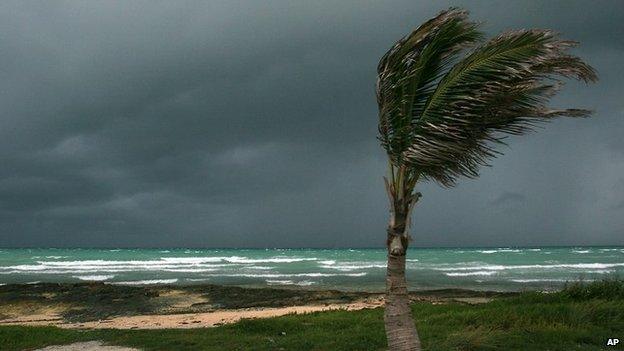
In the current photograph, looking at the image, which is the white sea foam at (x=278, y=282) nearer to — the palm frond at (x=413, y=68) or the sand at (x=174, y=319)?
the sand at (x=174, y=319)

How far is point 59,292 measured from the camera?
131ft

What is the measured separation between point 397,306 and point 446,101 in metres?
3.65

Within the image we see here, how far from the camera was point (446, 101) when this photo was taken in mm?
9477

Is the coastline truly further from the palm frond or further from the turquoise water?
the palm frond

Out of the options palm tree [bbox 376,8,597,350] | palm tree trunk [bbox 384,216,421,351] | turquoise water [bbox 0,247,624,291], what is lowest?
turquoise water [bbox 0,247,624,291]

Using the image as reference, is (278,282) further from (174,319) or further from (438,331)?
(438,331)

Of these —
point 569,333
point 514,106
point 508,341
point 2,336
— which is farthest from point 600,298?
point 2,336

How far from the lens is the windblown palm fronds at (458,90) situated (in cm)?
915

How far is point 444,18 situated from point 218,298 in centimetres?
2985

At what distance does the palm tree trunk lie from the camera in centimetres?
940

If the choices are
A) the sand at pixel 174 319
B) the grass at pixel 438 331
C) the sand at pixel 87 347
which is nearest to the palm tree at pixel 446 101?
the grass at pixel 438 331

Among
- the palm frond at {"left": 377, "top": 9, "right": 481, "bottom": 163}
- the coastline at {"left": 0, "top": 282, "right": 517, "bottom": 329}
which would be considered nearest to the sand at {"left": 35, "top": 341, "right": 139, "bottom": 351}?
the coastline at {"left": 0, "top": 282, "right": 517, "bottom": 329}

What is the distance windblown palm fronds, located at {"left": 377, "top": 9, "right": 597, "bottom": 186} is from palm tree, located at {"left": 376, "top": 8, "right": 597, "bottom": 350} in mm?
17

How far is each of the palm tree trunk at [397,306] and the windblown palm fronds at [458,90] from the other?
1227 mm
